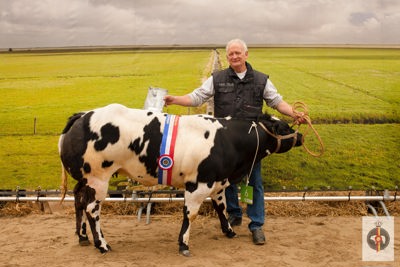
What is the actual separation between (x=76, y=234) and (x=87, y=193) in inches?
35.7

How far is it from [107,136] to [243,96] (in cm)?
168

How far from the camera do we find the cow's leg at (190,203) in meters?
4.64

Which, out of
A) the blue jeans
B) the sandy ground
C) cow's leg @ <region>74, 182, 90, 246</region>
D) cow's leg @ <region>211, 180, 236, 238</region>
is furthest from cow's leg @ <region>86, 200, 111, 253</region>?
the blue jeans

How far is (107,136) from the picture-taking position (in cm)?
452

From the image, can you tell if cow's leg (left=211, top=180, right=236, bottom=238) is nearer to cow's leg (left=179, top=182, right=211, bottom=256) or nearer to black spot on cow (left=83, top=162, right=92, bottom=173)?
cow's leg (left=179, top=182, right=211, bottom=256)

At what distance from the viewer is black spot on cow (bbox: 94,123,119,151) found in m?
4.51

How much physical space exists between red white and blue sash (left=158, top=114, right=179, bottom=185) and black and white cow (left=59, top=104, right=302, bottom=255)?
45 millimetres

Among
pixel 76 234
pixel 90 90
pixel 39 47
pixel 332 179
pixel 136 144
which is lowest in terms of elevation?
pixel 76 234

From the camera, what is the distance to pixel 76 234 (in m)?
5.31

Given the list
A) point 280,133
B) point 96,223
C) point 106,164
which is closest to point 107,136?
point 106,164

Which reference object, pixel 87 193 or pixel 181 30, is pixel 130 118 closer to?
pixel 87 193

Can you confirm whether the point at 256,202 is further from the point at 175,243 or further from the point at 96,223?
the point at 96,223

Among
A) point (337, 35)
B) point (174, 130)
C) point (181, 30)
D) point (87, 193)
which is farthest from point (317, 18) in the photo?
point (87, 193)

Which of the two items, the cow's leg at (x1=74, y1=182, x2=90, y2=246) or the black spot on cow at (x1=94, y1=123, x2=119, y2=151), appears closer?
the black spot on cow at (x1=94, y1=123, x2=119, y2=151)
